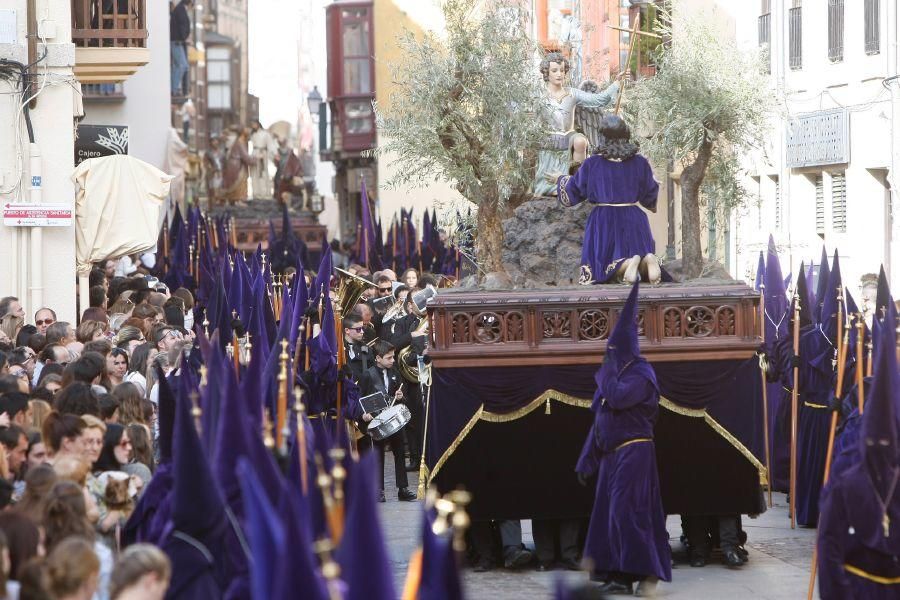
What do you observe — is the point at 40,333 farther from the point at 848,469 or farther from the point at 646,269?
the point at 848,469

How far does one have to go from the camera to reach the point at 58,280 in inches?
743

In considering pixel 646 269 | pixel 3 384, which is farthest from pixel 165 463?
pixel 646 269

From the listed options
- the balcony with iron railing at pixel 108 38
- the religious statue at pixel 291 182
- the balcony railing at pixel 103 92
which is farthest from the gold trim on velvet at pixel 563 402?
the religious statue at pixel 291 182

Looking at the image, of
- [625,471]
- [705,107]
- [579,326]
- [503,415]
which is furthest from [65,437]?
[705,107]

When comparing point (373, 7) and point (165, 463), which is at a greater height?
point (373, 7)

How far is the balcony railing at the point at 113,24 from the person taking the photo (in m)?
22.3

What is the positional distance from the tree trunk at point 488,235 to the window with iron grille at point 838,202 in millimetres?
6912

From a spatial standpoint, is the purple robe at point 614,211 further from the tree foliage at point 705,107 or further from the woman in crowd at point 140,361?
the tree foliage at point 705,107

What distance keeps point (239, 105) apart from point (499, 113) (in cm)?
A: 6445

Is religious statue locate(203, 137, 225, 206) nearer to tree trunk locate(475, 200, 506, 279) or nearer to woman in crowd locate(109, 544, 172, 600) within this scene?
tree trunk locate(475, 200, 506, 279)

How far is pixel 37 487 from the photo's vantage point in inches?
276

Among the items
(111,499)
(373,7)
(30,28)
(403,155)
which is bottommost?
(111,499)

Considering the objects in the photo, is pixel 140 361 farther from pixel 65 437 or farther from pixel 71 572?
pixel 71 572

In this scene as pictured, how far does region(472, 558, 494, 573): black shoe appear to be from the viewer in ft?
40.4
